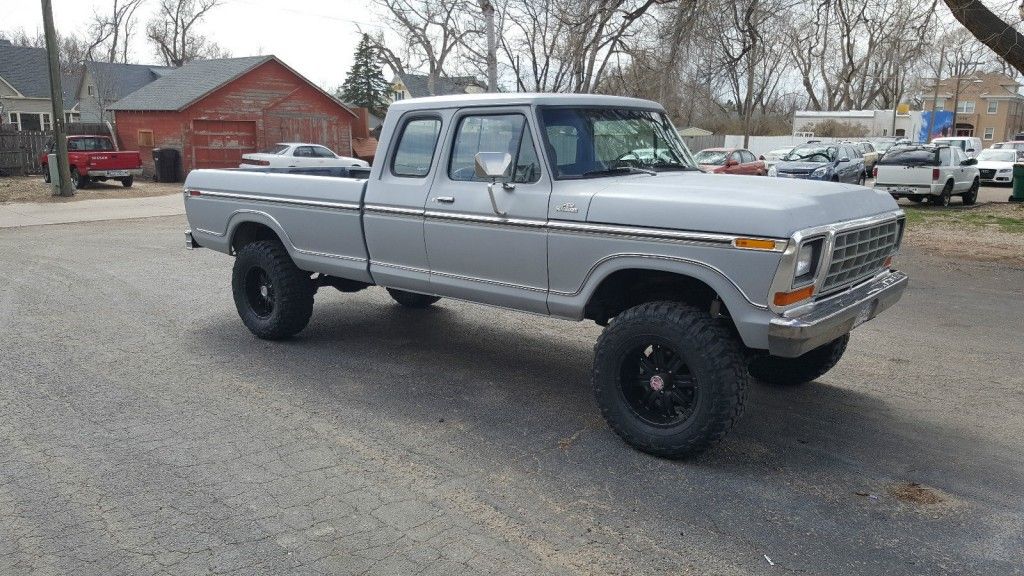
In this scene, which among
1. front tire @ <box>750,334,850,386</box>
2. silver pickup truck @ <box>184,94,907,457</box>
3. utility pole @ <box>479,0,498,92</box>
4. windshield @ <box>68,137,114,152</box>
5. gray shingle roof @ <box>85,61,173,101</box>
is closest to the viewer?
silver pickup truck @ <box>184,94,907,457</box>

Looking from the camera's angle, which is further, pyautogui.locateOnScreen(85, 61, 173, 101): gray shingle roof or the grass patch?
pyautogui.locateOnScreen(85, 61, 173, 101): gray shingle roof

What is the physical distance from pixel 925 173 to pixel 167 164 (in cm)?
2427

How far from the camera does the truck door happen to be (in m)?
4.98

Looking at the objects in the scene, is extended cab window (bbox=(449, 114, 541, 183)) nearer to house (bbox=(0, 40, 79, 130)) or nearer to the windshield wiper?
the windshield wiper

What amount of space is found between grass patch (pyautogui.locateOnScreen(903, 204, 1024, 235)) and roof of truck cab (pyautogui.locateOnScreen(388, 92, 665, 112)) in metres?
12.5

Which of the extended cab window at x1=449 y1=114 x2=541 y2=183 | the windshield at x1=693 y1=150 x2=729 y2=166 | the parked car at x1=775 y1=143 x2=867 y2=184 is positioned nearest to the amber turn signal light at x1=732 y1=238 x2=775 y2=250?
the extended cab window at x1=449 y1=114 x2=541 y2=183

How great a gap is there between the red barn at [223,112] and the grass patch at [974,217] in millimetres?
23133

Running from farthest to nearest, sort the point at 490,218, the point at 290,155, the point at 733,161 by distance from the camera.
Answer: the point at 290,155
the point at 733,161
the point at 490,218

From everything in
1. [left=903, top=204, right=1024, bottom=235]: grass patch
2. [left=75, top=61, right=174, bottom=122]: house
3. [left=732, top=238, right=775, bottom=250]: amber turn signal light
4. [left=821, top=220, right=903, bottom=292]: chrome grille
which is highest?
[left=75, top=61, right=174, bottom=122]: house

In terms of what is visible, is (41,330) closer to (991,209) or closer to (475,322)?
(475,322)

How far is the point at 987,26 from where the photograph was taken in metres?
11.9

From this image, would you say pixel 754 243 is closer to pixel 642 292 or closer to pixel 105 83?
pixel 642 292

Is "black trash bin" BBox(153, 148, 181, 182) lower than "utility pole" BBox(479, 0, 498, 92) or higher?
lower

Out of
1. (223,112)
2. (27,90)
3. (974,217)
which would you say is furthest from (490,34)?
(27,90)
